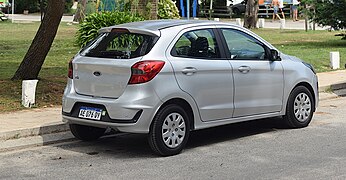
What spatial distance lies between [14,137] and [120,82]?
6.95 feet

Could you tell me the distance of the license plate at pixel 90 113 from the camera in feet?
26.6

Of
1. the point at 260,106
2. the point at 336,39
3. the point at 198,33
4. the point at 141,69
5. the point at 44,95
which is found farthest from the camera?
the point at 336,39

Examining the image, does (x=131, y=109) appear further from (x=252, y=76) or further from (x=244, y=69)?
(x=252, y=76)

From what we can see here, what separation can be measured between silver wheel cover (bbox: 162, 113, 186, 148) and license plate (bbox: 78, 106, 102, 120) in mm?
832

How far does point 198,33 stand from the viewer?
874 cm

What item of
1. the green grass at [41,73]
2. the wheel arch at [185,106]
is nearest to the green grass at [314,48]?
the green grass at [41,73]

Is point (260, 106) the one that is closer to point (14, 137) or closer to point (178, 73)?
point (178, 73)

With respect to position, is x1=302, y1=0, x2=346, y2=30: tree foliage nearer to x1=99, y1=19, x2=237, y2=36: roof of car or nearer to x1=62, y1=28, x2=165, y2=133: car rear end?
x1=99, y1=19, x2=237, y2=36: roof of car

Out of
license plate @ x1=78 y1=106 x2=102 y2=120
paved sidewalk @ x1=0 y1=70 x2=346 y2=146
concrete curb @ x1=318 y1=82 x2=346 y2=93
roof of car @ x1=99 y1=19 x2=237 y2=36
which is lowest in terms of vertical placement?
paved sidewalk @ x1=0 y1=70 x2=346 y2=146

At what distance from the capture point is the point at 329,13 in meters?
25.3

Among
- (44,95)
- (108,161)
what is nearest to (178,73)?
(108,161)

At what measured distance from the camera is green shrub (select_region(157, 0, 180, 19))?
27.0 metres

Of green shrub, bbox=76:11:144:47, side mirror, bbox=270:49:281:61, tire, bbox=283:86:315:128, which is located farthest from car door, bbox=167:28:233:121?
green shrub, bbox=76:11:144:47

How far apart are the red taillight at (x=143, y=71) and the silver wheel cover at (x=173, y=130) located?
58 cm
